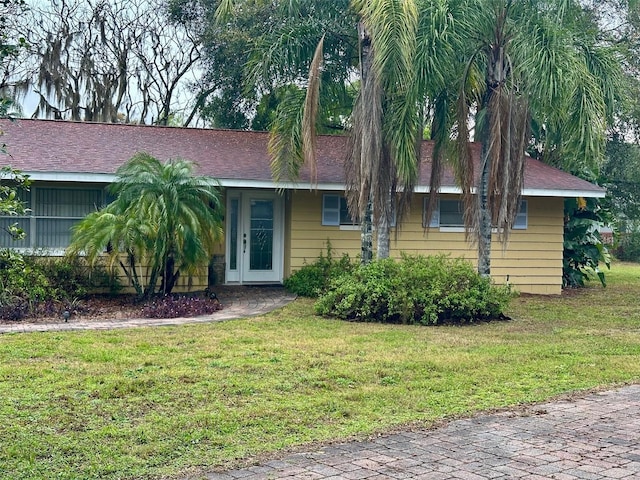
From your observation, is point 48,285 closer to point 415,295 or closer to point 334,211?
point 415,295

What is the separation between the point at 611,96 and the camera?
40.4 feet

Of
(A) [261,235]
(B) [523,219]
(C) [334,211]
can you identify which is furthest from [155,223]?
(B) [523,219]

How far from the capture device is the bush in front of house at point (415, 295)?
11656 millimetres

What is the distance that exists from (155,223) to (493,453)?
7964 millimetres

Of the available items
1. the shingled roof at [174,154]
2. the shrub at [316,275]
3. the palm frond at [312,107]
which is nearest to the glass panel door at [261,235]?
the shrub at [316,275]

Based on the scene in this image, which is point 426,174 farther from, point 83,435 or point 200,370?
point 83,435

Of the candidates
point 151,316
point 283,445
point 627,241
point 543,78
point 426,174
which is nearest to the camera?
point 283,445

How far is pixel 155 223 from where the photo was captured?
11.9m

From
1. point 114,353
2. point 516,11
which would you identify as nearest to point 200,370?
point 114,353

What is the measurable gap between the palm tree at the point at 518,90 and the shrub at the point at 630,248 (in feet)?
75.6

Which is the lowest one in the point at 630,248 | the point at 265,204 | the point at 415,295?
the point at 415,295

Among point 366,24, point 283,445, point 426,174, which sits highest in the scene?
point 366,24

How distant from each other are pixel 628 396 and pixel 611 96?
268 inches

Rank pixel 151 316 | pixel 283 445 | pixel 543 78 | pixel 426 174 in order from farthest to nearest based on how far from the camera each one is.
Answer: pixel 426 174 < pixel 151 316 < pixel 543 78 < pixel 283 445
